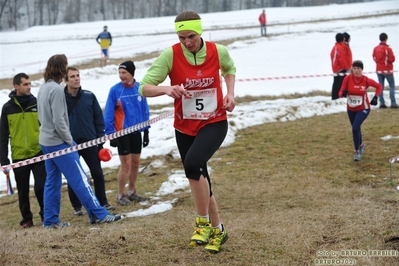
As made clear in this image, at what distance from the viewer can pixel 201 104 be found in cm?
549

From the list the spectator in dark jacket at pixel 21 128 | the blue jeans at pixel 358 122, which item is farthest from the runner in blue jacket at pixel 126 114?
Answer: the blue jeans at pixel 358 122

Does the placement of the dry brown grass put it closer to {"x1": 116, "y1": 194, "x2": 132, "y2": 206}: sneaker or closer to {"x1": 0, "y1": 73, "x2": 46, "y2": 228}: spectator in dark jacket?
{"x1": 116, "y1": 194, "x2": 132, "y2": 206}: sneaker

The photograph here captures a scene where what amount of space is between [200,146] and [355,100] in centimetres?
615

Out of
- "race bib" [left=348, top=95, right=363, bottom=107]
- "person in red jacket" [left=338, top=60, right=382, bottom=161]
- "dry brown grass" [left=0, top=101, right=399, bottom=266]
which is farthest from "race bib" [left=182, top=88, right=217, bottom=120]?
"race bib" [left=348, top=95, right=363, bottom=107]

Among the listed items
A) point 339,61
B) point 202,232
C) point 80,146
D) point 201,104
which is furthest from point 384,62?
point 202,232

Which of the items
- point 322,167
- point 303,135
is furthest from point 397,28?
point 322,167

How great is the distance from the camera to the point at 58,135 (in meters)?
7.43

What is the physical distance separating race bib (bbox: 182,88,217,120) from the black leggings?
113 mm

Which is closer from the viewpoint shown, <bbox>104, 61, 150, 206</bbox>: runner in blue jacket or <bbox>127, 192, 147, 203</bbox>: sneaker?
<bbox>104, 61, 150, 206</bbox>: runner in blue jacket

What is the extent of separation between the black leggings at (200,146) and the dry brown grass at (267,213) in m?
0.75

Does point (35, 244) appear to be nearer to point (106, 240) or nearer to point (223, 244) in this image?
point (106, 240)

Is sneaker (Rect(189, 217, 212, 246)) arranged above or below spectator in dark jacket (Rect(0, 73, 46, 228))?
below

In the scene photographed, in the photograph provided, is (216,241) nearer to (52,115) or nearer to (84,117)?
(52,115)

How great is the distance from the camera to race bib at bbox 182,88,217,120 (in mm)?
5484
